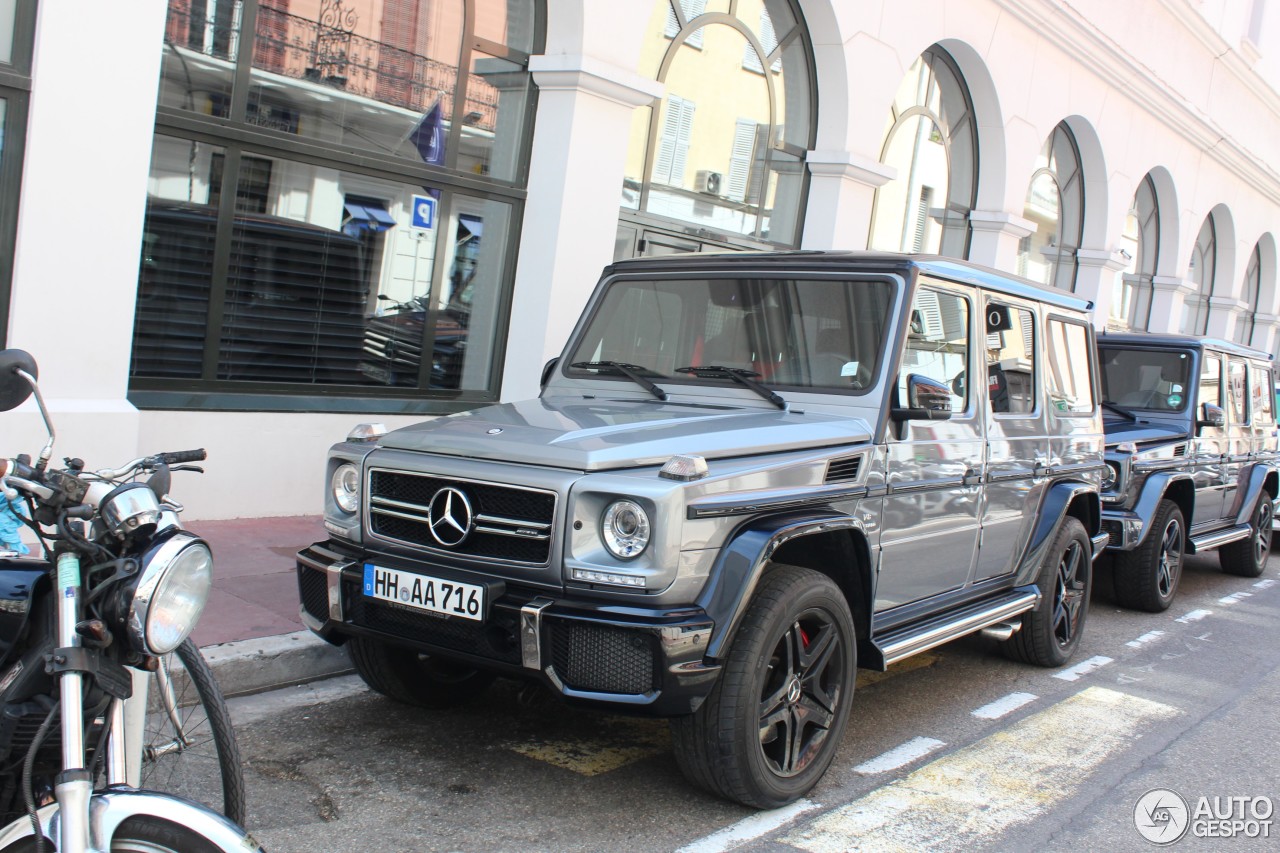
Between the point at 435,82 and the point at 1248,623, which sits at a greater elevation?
the point at 435,82

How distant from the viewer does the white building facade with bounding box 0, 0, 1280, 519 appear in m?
6.23

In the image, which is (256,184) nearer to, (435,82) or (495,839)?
(435,82)

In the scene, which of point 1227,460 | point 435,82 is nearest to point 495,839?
point 435,82

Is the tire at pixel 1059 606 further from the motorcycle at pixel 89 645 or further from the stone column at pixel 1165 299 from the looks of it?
the stone column at pixel 1165 299

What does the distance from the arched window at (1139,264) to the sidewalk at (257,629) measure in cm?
1764

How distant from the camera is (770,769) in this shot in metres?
3.86

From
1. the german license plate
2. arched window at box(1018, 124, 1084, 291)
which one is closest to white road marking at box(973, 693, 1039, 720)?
the german license plate

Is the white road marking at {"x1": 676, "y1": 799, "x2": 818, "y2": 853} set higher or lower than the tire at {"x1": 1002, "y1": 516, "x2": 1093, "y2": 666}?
lower

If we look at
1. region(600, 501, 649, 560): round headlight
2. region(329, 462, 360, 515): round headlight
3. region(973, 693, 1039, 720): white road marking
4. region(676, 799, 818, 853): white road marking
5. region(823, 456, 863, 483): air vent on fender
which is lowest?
region(676, 799, 818, 853): white road marking

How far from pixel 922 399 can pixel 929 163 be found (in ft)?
36.2

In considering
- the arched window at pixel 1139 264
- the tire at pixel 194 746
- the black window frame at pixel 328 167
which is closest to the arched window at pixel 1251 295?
the arched window at pixel 1139 264

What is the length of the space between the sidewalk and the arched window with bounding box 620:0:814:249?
526 centimetres

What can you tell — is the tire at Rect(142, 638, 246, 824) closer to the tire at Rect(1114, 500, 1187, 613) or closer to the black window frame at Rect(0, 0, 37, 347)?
the black window frame at Rect(0, 0, 37, 347)

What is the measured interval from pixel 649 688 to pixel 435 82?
6301mm
